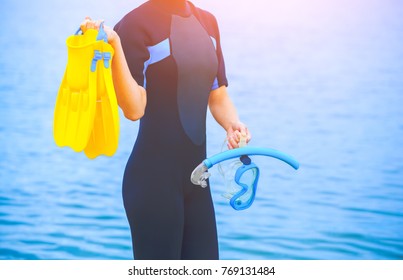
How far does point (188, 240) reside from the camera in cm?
236

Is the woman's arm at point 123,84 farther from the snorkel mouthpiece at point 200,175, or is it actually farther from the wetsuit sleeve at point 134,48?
the snorkel mouthpiece at point 200,175

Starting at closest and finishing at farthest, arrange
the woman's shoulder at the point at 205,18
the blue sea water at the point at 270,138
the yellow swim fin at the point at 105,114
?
the yellow swim fin at the point at 105,114, the woman's shoulder at the point at 205,18, the blue sea water at the point at 270,138

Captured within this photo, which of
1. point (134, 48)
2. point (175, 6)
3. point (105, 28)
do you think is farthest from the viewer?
point (175, 6)

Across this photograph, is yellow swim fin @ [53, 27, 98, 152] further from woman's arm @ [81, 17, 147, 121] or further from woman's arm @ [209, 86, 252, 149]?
woman's arm @ [209, 86, 252, 149]

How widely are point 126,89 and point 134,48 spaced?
0.46ft

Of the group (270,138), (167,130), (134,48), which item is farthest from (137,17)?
(270,138)

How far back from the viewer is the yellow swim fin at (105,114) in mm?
2129

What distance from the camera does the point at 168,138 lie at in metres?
2.33

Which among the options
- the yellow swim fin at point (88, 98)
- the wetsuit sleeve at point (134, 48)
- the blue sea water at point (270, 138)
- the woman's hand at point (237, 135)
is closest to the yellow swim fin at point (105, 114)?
the yellow swim fin at point (88, 98)

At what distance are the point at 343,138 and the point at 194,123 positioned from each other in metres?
2.12

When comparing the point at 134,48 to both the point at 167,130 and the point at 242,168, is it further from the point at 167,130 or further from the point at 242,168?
the point at 242,168

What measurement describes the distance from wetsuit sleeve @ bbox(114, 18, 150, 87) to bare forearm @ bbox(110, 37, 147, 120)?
0.16 feet

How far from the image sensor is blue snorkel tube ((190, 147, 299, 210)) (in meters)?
2.27

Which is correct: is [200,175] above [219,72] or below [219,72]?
below
